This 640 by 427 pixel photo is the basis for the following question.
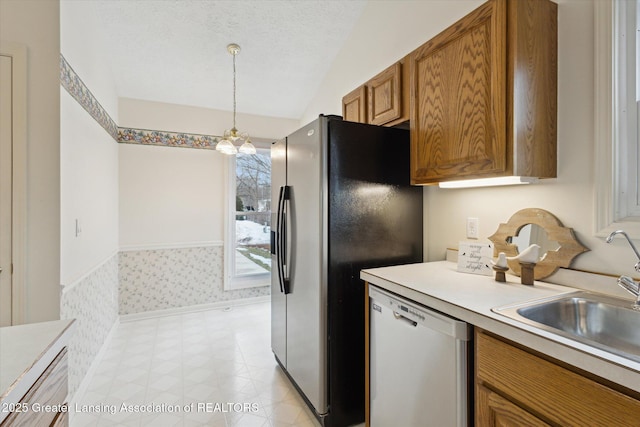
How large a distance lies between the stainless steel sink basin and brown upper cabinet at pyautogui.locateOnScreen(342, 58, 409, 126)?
1292mm

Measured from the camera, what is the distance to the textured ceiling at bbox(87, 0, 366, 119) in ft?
8.28

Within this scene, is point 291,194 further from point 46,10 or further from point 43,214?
point 46,10

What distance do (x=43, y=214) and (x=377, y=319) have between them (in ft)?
6.26

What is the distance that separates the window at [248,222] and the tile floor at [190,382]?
2.87 ft

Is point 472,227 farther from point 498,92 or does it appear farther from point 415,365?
point 415,365

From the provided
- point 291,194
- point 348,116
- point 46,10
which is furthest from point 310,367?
point 46,10

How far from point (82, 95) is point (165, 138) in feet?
4.93

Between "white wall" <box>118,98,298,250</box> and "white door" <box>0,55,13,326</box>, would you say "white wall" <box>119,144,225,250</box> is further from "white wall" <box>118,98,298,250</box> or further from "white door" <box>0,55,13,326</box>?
"white door" <box>0,55,13,326</box>

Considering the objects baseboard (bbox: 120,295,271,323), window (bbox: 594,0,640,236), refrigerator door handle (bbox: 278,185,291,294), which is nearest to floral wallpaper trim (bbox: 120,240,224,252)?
baseboard (bbox: 120,295,271,323)

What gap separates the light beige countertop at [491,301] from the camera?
2.39 feet

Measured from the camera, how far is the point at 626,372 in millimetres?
686

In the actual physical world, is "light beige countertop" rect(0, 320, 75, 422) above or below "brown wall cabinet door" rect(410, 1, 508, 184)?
below

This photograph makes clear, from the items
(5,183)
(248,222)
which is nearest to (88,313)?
(5,183)

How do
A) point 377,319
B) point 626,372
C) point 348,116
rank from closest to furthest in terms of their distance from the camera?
point 626,372
point 377,319
point 348,116
